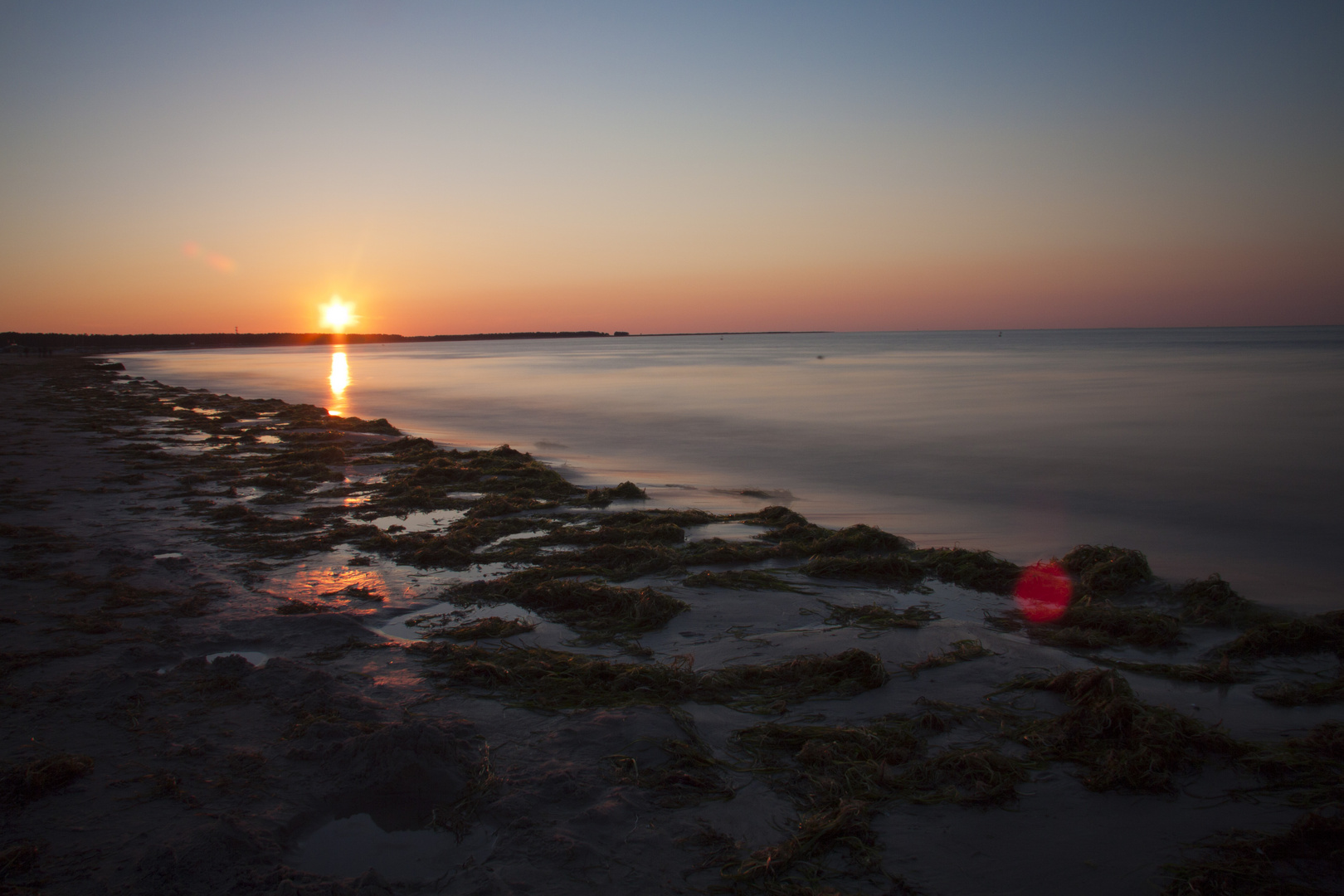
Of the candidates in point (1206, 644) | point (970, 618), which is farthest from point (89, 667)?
point (1206, 644)

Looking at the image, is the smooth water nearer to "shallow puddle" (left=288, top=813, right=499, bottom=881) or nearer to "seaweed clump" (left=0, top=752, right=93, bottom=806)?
"shallow puddle" (left=288, top=813, right=499, bottom=881)

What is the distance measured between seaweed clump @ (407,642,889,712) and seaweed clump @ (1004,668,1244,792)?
3.14 ft

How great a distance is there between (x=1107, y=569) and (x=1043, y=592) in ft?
2.27

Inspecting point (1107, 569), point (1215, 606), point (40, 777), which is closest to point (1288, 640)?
point (1215, 606)

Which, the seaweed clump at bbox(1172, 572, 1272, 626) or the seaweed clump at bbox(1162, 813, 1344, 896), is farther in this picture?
the seaweed clump at bbox(1172, 572, 1272, 626)

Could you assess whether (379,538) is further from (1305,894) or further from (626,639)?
(1305,894)

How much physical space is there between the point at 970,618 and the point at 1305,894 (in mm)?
2858

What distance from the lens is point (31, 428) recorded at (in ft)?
52.4

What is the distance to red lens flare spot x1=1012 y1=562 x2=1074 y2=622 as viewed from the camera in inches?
217

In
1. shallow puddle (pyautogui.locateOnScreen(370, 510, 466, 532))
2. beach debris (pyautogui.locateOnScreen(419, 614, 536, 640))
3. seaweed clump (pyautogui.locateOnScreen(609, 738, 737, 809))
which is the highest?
shallow puddle (pyautogui.locateOnScreen(370, 510, 466, 532))

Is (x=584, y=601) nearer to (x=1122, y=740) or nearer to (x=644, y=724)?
(x=644, y=724)

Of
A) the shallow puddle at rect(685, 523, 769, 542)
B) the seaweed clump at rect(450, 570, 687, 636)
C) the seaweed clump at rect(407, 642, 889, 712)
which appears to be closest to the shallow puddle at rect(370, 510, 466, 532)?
the seaweed clump at rect(450, 570, 687, 636)

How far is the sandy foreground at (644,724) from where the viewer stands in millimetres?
2738

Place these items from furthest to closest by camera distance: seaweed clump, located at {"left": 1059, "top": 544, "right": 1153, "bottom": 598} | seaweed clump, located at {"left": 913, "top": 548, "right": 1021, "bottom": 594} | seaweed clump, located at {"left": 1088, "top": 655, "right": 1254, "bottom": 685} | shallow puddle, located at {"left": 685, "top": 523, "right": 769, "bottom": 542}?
shallow puddle, located at {"left": 685, "top": 523, "right": 769, "bottom": 542}
seaweed clump, located at {"left": 913, "top": 548, "right": 1021, "bottom": 594}
seaweed clump, located at {"left": 1059, "top": 544, "right": 1153, "bottom": 598}
seaweed clump, located at {"left": 1088, "top": 655, "right": 1254, "bottom": 685}
